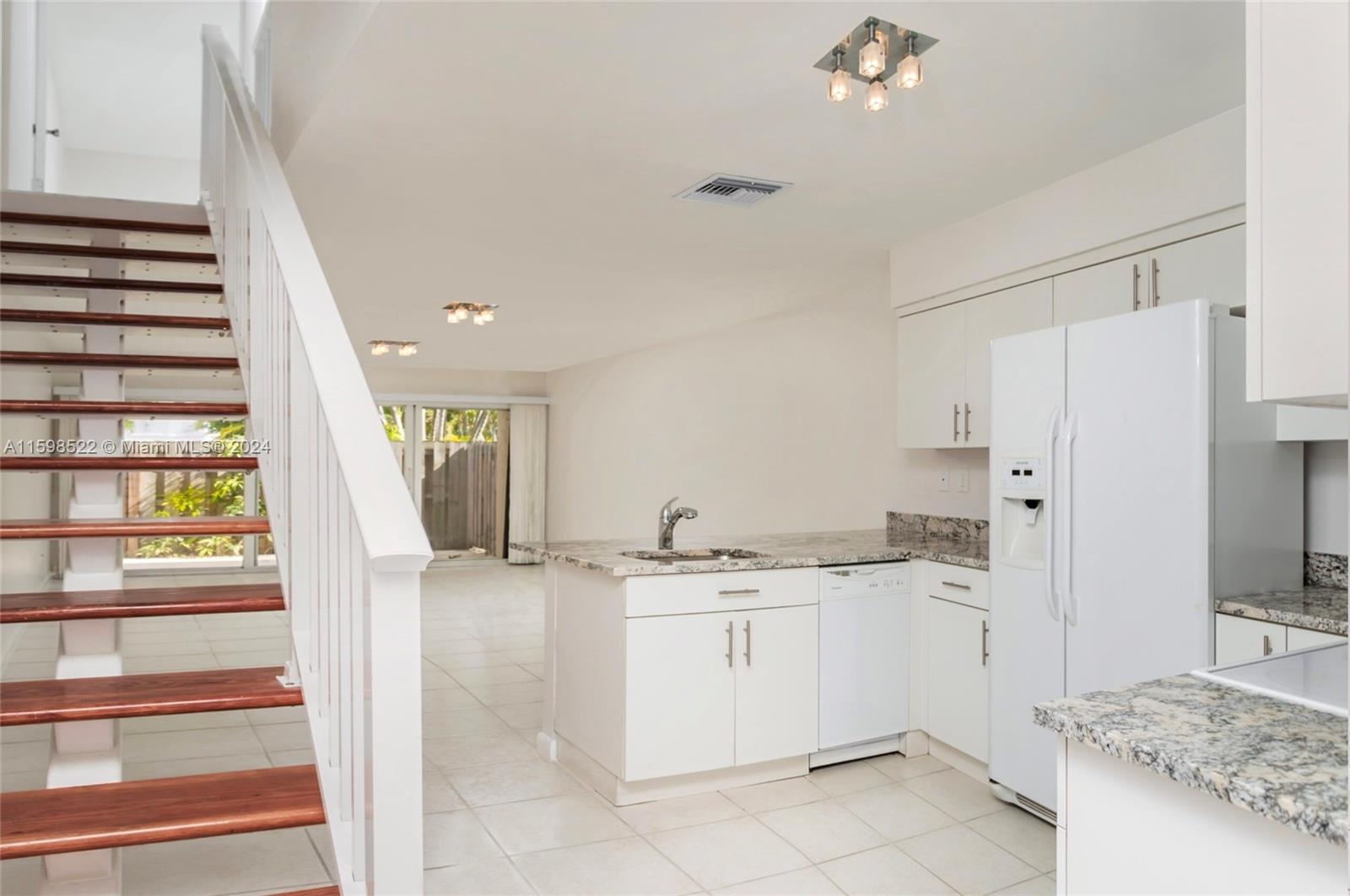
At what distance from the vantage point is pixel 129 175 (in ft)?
24.4

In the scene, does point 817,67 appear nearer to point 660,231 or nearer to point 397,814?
point 660,231

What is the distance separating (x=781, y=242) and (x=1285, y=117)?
331cm

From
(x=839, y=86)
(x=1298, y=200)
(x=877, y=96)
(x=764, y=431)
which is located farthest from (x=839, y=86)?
(x=764, y=431)

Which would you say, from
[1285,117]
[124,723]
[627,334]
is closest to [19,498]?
[124,723]

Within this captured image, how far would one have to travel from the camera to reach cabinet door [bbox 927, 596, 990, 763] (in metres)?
3.45

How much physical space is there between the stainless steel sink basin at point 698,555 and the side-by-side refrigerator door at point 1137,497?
4.14 ft

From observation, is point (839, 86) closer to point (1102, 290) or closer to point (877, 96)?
point (877, 96)

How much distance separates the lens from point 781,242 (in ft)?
14.1

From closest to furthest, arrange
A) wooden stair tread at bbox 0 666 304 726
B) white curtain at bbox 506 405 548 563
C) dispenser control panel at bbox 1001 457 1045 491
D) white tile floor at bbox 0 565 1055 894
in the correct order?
1. wooden stair tread at bbox 0 666 304 726
2. white tile floor at bbox 0 565 1055 894
3. dispenser control panel at bbox 1001 457 1045 491
4. white curtain at bbox 506 405 548 563

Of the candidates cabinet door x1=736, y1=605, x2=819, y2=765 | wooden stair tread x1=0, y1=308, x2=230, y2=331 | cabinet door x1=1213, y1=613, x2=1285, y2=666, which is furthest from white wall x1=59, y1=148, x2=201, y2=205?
cabinet door x1=1213, y1=613, x2=1285, y2=666

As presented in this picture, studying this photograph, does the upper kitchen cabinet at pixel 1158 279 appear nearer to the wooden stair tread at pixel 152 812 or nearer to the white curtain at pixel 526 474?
the wooden stair tread at pixel 152 812

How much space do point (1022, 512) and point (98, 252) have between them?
374 centimetres

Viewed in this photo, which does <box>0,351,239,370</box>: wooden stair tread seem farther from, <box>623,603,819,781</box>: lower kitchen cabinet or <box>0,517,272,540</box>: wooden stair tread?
<box>623,603,819,781</box>: lower kitchen cabinet

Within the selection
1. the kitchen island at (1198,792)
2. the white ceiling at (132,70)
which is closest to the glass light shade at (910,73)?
the kitchen island at (1198,792)
